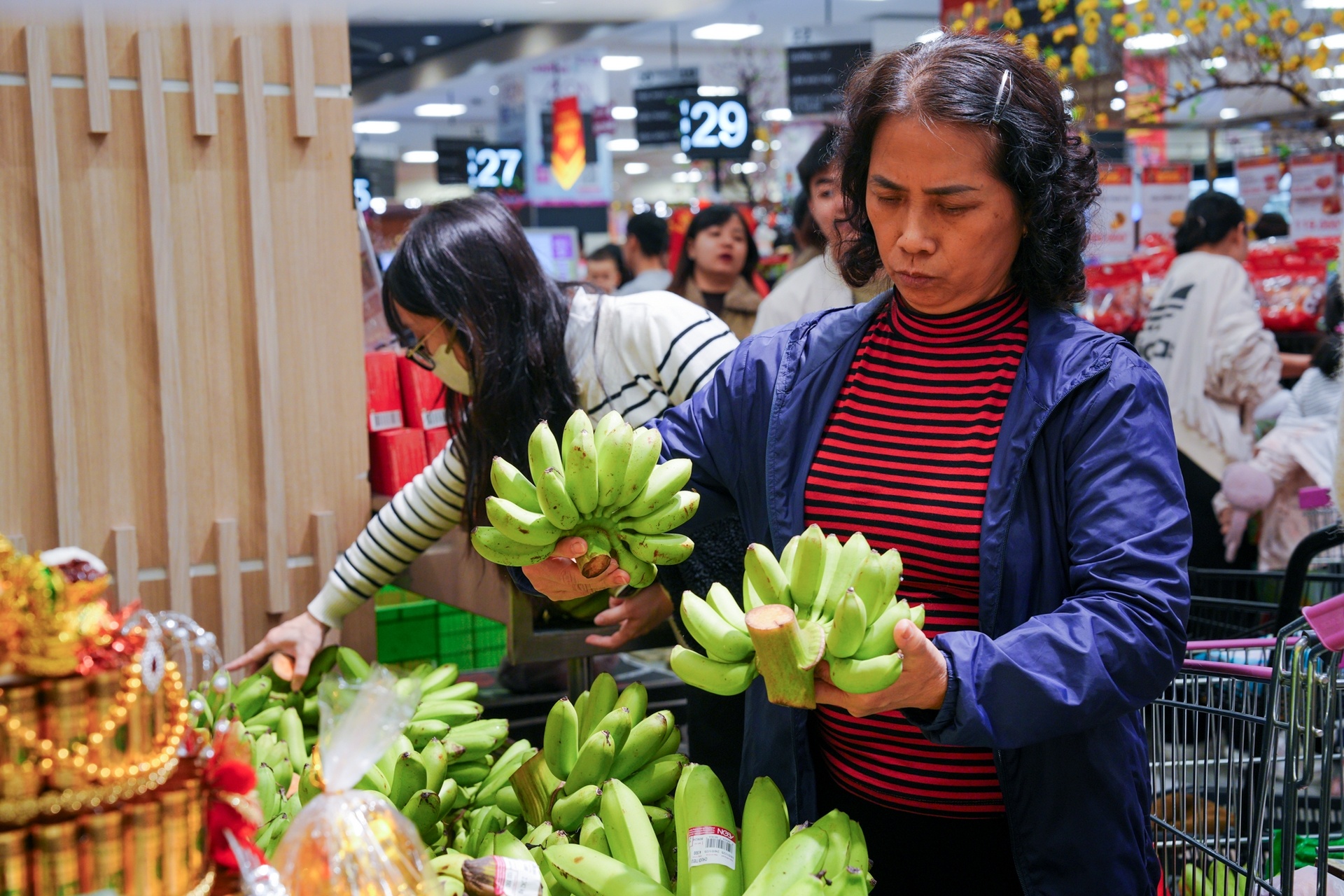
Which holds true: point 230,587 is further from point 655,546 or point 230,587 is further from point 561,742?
point 655,546

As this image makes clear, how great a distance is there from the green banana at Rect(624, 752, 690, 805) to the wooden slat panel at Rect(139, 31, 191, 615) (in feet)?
4.90

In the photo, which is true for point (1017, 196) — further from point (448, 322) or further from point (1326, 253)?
point (1326, 253)

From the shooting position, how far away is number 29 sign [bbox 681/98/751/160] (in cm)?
1005

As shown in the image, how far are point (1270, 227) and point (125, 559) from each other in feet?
21.4

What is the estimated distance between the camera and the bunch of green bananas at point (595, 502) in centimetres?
162

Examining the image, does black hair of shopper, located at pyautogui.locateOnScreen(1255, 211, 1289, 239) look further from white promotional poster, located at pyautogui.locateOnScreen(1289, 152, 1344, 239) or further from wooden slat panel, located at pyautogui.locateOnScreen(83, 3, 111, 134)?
wooden slat panel, located at pyautogui.locateOnScreen(83, 3, 111, 134)

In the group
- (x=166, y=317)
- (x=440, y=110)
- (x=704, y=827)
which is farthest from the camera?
(x=440, y=110)

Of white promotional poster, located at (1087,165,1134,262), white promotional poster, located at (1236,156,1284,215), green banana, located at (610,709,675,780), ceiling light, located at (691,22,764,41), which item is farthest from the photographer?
ceiling light, located at (691,22,764,41)

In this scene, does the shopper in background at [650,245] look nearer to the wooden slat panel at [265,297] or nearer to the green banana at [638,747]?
the wooden slat panel at [265,297]

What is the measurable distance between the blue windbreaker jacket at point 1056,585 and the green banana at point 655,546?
5.3 inches

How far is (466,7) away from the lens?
0.93 m

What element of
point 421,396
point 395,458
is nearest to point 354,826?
point 395,458

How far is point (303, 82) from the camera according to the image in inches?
114

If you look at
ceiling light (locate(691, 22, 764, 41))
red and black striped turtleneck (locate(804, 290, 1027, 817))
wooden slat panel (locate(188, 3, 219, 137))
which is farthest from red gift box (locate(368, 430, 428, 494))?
ceiling light (locate(691, 22, 764, 41))
